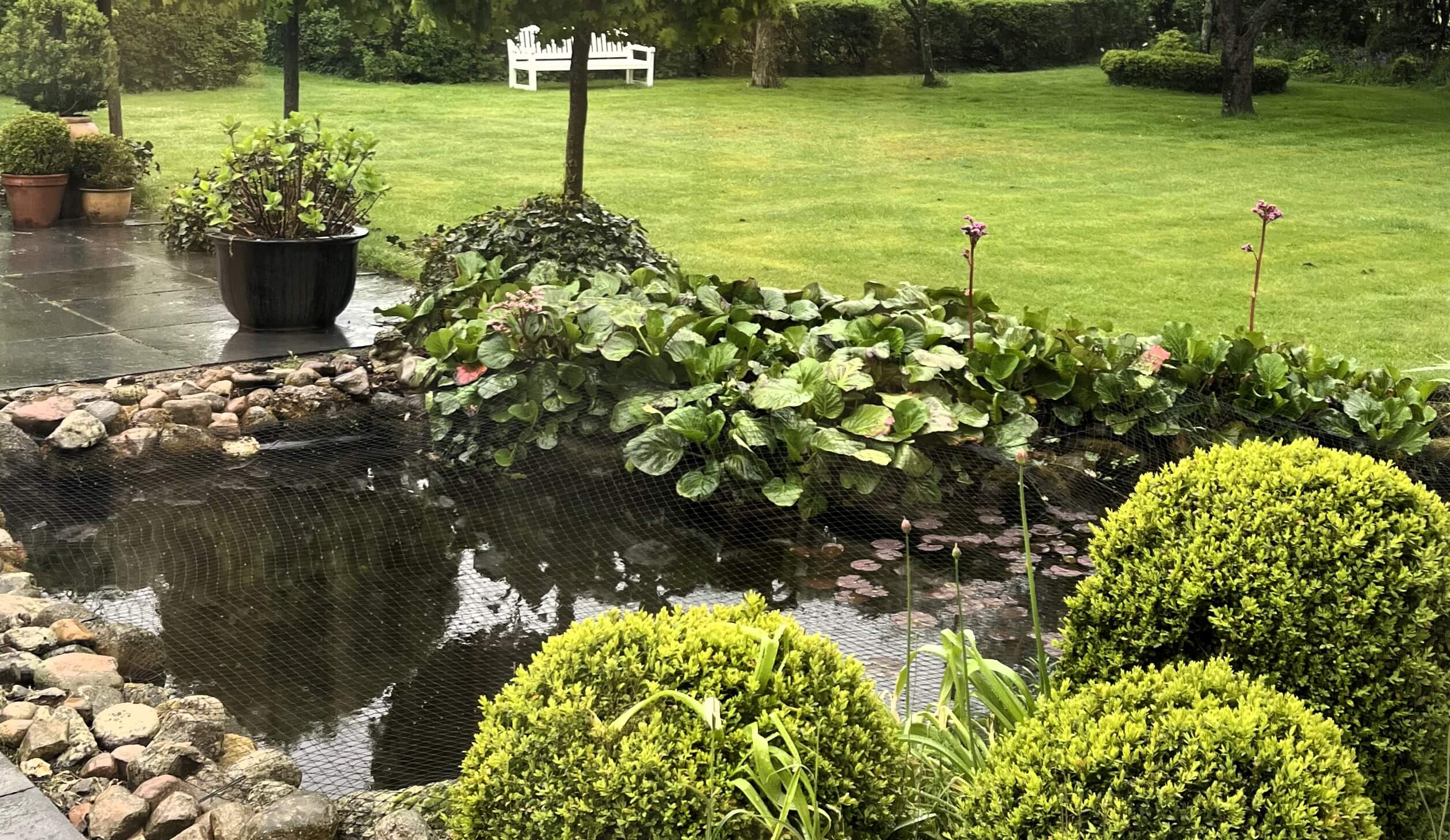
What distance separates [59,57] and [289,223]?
5063 millimetres

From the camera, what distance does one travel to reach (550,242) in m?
5.70

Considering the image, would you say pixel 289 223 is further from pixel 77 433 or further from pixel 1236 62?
pixel 1236 62

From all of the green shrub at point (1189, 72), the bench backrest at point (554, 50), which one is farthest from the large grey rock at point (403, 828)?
the green shrub at point (1189, 72)

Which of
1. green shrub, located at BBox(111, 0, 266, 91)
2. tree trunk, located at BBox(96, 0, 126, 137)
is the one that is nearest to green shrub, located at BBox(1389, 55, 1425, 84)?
green shrub, located at BBox(111, 0, 266, 91)

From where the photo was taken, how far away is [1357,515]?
6.70 ft

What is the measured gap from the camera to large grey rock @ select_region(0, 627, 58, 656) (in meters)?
3.04

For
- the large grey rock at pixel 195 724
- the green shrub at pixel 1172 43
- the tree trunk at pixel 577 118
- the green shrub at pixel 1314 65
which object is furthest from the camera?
the green shrub at pixel 1314 65

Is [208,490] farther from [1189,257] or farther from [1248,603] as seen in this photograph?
[1189,257]

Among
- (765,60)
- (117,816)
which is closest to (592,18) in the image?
(117,816)

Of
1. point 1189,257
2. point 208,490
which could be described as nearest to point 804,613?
point 208,490

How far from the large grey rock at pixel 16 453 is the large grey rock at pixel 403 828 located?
2775 mm

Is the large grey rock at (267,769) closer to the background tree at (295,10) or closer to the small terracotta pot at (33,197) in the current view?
the background tree at (295,10)

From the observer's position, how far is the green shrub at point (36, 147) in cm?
851

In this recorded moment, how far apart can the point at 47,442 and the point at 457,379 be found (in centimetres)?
142
